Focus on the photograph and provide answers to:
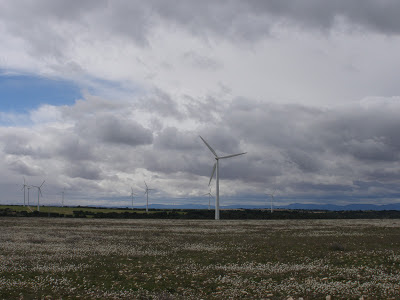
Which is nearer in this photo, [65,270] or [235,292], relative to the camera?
[235,292]

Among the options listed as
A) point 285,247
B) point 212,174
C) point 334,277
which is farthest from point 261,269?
point 212,174

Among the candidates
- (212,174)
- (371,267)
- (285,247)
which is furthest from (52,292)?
(212,174)

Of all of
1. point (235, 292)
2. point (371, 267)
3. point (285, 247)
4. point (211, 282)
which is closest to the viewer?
point (235, 292)

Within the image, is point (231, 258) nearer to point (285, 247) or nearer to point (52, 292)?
point (285, 247)

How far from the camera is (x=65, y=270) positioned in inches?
939

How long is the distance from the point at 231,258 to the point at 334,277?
9.62 m

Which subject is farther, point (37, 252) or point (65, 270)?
point (37, 252)

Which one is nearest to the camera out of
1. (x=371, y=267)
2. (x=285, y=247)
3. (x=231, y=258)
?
(x=371, y=267)

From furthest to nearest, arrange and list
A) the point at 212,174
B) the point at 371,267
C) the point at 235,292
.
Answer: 1. the point at 212,174
2. the point at 371,267
3. the point at 235,292

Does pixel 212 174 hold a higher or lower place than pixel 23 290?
higher

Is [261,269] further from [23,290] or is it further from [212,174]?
[212,174]

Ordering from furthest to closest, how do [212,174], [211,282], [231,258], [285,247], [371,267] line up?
[212,174] < [285,247] < [231,258] < [371,267] < [211,282]

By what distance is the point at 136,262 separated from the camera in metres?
26.8

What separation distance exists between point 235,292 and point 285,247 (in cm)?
1839
